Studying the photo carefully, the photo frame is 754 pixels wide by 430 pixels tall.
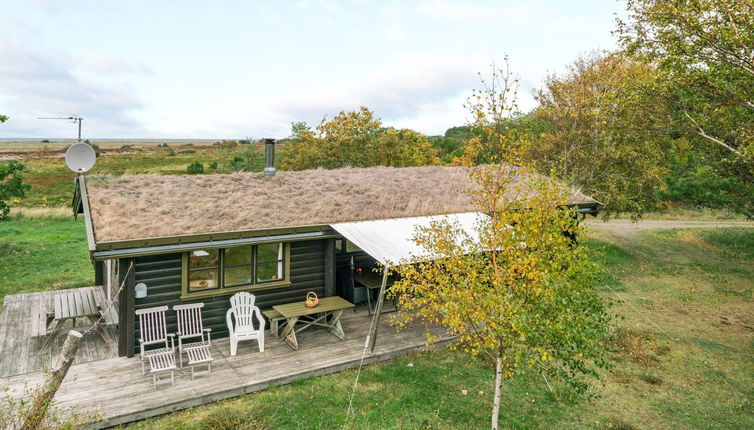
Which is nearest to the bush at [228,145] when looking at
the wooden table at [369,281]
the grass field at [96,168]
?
the grass field at [96,168]

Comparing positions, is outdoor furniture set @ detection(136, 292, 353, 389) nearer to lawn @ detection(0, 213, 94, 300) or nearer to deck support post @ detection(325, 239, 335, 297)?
deck support post @ detection(325, 239, 335, 297)

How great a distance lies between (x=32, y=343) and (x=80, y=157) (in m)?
4.40

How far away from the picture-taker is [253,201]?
1057 cm

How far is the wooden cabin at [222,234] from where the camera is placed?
27.0 feet

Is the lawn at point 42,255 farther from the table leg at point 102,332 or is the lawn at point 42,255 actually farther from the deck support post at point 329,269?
the deck support post at point 329,269

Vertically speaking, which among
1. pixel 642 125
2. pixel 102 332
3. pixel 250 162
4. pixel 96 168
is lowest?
pixel 102 332

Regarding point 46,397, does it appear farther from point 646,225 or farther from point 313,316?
point 646,225

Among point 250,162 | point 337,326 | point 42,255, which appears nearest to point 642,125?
point 337,326

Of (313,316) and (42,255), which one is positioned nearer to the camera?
(313,316)

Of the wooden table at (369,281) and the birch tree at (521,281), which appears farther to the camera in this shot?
the wooden table at (369,281)

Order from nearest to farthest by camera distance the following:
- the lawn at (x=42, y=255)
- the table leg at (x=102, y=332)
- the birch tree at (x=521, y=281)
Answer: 1. the birch tree at (x=521, y=281)
2. the table leg at (x=102, y=332)
3. the lawn at (x=42, y=255)

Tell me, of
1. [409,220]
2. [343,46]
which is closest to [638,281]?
[409,220]

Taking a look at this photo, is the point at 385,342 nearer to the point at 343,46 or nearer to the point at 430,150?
the point at 343,46

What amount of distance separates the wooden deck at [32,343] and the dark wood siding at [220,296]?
35.2 inches
